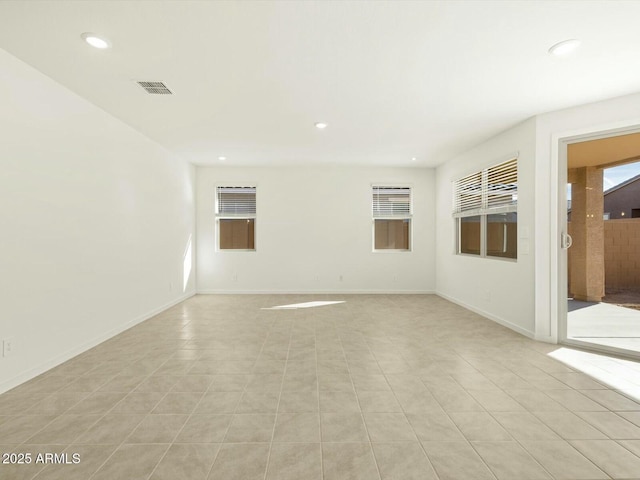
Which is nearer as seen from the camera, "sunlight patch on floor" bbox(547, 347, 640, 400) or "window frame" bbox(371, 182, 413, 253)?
→ "sunlight patch on floor" bbox(547, 347, 640, 400)

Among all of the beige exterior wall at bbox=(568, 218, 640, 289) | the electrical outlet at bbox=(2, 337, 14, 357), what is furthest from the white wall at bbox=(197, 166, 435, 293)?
the electrical outlet at bbox=(2, 337, 14, 357)

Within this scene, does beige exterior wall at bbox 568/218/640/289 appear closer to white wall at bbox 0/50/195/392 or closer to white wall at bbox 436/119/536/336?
white wall at bbox 436/119/536/336

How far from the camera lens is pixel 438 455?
1.65 m

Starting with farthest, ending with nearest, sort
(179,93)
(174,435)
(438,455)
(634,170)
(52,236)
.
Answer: (634,170), (179,93), (52,236), (174,435), (438,455)

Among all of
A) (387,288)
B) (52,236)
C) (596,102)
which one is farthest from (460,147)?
(52,236)

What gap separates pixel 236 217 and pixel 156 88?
361 cm

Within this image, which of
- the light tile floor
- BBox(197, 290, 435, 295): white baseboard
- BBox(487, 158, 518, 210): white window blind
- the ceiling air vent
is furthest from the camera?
BBox(197, 290, 435, 295): white baseboard

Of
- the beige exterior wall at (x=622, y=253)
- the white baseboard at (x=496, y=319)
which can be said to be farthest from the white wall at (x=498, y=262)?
the beige exterior wall at (x=622, y=253)

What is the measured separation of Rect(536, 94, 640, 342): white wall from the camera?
338 cm

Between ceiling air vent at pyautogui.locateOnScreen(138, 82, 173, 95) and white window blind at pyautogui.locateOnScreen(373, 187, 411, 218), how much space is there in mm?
4503

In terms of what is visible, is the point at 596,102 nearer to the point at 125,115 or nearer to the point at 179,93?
the point at 179,93

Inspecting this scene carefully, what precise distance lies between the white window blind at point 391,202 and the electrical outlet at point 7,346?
5.66 metres

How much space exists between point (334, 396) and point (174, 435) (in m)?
1.07

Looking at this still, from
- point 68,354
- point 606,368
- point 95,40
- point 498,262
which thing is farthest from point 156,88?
point 606,368
